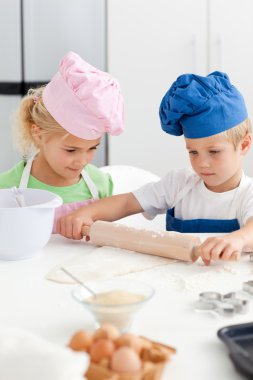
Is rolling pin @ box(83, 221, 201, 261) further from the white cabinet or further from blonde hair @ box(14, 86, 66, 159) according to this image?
the white cabinet

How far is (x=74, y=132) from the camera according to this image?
1779 mm

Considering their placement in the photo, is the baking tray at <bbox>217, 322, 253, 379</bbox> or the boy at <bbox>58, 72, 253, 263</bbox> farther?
the boy at <bbox>58, 72, 253, 263</bbox>

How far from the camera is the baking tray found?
2.68 ft

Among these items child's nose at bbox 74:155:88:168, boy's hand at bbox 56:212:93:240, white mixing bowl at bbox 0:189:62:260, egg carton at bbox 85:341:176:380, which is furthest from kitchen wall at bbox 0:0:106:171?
egg carton at bbox 85:341:176:380

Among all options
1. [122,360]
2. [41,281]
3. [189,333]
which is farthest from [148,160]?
[122,360]

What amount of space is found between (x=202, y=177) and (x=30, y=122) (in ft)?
1.98

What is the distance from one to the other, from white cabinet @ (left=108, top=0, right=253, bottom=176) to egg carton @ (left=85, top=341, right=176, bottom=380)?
2685mm

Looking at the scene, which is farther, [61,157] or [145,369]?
[61,157]

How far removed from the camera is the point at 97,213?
5.74ft

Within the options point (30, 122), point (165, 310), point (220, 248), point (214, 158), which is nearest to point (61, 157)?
point (30, 122)

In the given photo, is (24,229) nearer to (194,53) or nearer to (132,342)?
(132,342)

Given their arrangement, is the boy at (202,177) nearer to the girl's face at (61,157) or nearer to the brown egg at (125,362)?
the girl's face at (61,157)

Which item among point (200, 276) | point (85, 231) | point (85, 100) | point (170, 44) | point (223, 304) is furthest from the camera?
point (170, 44)

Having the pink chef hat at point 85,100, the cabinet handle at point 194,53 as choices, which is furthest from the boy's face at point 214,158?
the cabinet handle at point 194,53
